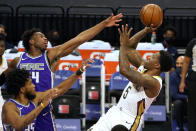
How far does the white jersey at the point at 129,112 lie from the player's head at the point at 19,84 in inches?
33.3

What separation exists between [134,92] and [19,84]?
128cm

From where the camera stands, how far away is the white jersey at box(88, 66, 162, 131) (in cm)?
522

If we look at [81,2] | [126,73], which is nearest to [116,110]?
[126,73]

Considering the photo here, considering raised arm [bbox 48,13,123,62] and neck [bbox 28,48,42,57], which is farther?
neck [bbox 28,48,42,57]

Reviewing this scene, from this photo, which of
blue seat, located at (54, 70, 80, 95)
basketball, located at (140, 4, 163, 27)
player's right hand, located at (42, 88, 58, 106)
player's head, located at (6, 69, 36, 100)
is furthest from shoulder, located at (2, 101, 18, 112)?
blue seat, located at (54, 70, 80, 95)

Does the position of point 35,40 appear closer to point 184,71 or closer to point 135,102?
point 135,102

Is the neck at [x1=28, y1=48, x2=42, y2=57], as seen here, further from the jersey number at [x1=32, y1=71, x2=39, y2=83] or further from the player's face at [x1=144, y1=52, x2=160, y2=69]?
the player's face at [x1=144, y1=52, x2=160, y2=69]

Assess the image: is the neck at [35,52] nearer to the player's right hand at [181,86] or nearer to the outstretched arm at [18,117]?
the outstretched arm at [18,117]

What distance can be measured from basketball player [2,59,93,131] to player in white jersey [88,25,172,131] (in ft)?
2.24

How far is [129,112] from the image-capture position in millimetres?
5305

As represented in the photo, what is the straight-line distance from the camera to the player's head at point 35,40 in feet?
18.5

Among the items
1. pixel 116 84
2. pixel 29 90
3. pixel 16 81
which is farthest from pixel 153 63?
pixel 116 84

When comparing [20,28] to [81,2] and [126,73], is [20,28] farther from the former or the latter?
[126,73]

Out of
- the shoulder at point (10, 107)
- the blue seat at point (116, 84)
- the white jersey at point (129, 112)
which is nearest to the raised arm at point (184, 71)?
the blue seat at point (116, 84)
